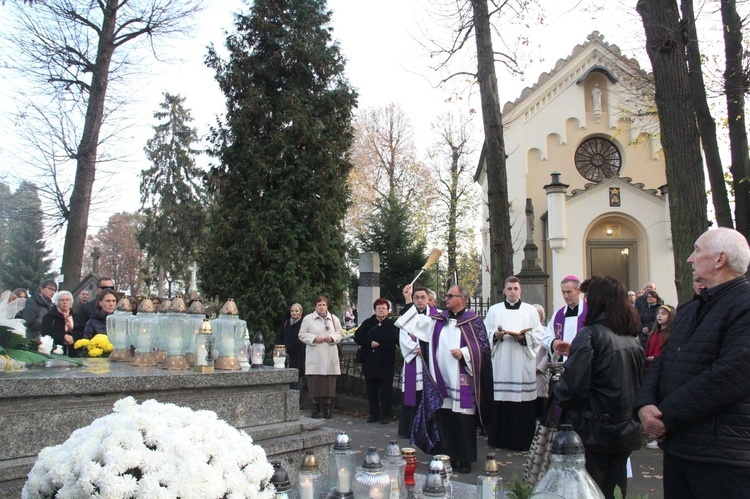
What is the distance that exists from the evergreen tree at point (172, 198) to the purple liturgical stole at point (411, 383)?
30.4m

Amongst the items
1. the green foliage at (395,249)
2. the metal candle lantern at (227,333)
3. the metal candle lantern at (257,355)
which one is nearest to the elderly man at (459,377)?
the metal candle lantern at (257,355)

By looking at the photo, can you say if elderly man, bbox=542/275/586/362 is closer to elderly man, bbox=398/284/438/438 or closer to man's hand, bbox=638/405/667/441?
elderly man, bbox=398/284/438/438

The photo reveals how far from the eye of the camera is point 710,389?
3.37 meters

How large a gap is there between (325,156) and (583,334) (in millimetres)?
14937

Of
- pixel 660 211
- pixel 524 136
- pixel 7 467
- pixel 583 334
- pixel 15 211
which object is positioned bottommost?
pixel 7 467

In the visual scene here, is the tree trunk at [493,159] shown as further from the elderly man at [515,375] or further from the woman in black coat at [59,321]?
the woman in black coat at [59,321]

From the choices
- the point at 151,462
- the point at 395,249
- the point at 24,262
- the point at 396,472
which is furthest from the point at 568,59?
the point at 24,262

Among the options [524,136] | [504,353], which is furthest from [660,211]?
[504,353]

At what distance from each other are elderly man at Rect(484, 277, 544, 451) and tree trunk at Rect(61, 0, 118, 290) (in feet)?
32.3

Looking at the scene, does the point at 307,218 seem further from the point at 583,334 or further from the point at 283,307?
the point at 583,334

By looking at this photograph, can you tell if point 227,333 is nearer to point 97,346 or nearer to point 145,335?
point 145,335

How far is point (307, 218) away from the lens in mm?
18797

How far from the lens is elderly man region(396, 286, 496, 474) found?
7.44m

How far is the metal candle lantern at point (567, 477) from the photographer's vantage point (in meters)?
2.81
